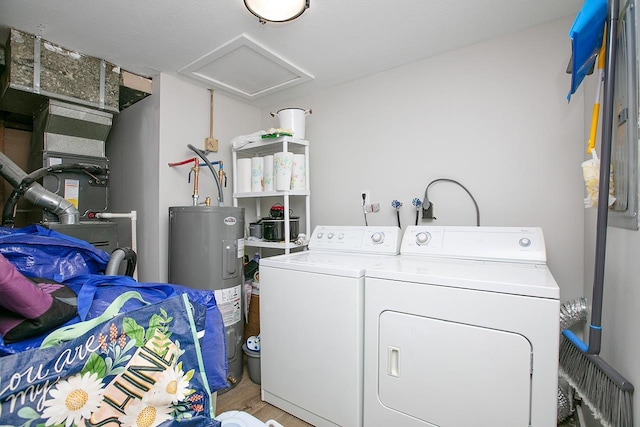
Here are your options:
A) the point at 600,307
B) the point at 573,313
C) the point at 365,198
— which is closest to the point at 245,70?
the point at 365,198

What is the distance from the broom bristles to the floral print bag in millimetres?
1247

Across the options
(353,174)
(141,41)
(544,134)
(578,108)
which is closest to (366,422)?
(353,174)

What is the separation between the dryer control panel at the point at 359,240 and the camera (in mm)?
1783

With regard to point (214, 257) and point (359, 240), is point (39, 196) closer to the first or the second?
point (214, 257)

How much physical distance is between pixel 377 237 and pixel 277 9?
1370 millimetres

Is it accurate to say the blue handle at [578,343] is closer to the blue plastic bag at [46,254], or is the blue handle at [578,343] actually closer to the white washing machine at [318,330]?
the white washing machine at [318,330]

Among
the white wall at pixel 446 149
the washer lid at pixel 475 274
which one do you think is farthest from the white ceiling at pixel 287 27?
the washer lid at pixel 475 274

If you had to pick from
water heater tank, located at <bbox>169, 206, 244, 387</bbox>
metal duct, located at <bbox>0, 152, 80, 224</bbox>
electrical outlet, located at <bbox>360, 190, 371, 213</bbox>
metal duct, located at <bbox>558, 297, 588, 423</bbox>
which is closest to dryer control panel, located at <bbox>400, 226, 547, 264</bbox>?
metal duct, located at <bbox>558, 297, 588, 423</bbox>

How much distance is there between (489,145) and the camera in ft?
5.85

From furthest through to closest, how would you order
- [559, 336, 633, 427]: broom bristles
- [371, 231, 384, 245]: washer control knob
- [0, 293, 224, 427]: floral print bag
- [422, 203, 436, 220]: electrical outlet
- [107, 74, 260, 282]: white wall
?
[107, 74, 260, 282]: white wall → [422, 203, 436, 220]: electrical outlet → [371, 231, 384, 245]: washer control knob → [559, 336, 633, 427]: broom bristles → [0, 293, 224, 427]: floral print bag

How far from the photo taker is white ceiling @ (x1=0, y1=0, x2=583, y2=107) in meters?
1.48

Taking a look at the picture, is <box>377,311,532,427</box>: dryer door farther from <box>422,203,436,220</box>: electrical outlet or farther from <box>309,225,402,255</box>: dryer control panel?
<box>422,203,436,220</box>: electrical outlet

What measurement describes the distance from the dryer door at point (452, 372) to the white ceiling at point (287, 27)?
1.58 meters

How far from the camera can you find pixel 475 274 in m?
1.22
